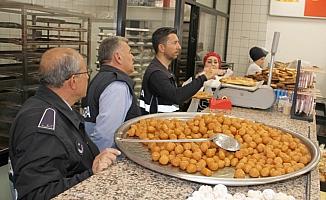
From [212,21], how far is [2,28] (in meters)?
4.25

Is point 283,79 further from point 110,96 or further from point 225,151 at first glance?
point 225,151

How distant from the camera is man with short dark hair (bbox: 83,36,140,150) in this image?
6.81 feet

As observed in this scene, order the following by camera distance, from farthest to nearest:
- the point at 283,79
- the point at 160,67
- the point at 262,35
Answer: the point at 262,35 → the point at 283,79 → the point at 160,67

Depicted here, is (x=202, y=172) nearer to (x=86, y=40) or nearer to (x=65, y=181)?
(x=65, y=181)

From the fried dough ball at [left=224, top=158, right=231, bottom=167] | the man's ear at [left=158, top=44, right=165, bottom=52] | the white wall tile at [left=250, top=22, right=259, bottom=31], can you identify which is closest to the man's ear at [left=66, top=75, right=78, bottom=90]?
the fried dough ball at [left=224, top=158, right=231, bottom=167]

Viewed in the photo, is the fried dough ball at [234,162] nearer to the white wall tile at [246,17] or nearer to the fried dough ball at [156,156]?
the fried dough ball at [156,156]

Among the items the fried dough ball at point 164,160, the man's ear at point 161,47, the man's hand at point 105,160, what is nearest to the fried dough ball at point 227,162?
the fried dough ball at point 164,160

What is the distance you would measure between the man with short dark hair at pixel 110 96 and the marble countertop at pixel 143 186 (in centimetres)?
58

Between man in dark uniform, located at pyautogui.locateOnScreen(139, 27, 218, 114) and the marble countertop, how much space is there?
1233 millimetres

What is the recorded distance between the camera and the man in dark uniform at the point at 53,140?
1.35m

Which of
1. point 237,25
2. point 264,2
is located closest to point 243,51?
point 237,25

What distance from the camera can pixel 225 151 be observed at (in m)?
1.49

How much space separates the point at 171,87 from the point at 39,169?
4.82 ft

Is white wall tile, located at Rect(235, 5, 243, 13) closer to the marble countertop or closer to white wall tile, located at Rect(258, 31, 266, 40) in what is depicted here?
white wall tile, located at Rect(258, 31, 266, 40)
